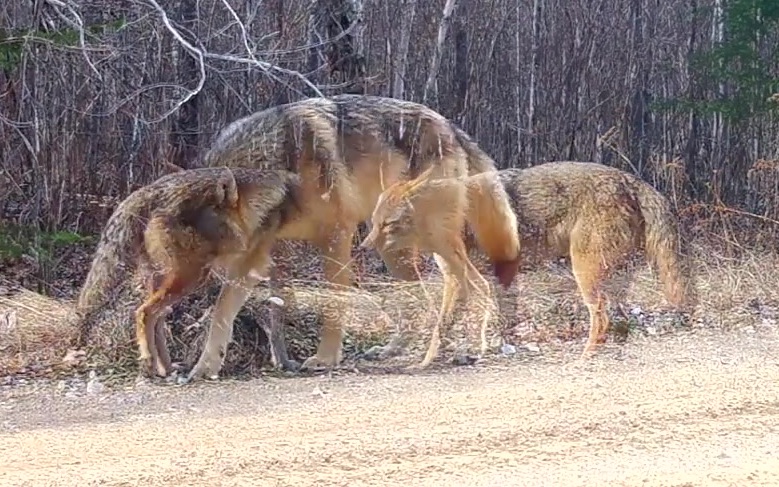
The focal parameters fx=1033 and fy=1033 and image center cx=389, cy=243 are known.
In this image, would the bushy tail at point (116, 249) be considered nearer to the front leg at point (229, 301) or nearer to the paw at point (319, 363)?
the front leg at point (229, 301)

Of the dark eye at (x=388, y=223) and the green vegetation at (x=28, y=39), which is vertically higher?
the green vegetation at (x=28, y=39)

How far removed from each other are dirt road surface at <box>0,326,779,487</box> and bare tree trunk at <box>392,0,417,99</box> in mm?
7072

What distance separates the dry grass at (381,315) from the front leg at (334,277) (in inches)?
9.6

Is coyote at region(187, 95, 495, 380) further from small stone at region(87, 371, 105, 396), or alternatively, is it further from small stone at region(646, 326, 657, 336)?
small stone at region(646, 326, 657, 336)

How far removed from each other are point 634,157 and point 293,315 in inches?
317

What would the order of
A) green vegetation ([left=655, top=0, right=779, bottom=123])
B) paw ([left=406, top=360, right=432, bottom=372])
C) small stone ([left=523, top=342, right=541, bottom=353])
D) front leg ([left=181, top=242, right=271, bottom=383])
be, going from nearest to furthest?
front leg ([left=181, top=242, right=271, bottom=383]), paw ([left=406, top=360, right=432, bottom=372]), small stone ([left=523, top=342, right=541, bottom=353]), green vegetation ([left=655, top=0, right=779, bottom=123])

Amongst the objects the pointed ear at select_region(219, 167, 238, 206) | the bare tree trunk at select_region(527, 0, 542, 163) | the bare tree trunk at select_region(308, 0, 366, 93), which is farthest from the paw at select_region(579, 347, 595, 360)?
the bare tree trunk at select_region(527, 0, 542, 163)

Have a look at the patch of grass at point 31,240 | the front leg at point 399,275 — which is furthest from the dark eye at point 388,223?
the patch of grass at point 31,240

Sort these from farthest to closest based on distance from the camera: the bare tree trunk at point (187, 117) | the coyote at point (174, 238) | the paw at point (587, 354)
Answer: the bare tree trunk at point (187, 117) → the paw at point (587, 354) → the coyote at point (174, 238)

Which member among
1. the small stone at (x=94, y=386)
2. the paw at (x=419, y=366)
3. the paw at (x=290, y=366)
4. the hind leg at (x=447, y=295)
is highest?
the hind leg at (x=447, y=295)

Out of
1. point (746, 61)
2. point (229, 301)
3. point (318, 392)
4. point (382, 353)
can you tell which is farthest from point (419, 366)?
point (746, 61)

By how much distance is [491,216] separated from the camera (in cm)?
→ 809

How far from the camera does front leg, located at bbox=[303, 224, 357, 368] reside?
7578 millimetres

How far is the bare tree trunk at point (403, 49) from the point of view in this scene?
540 inches
